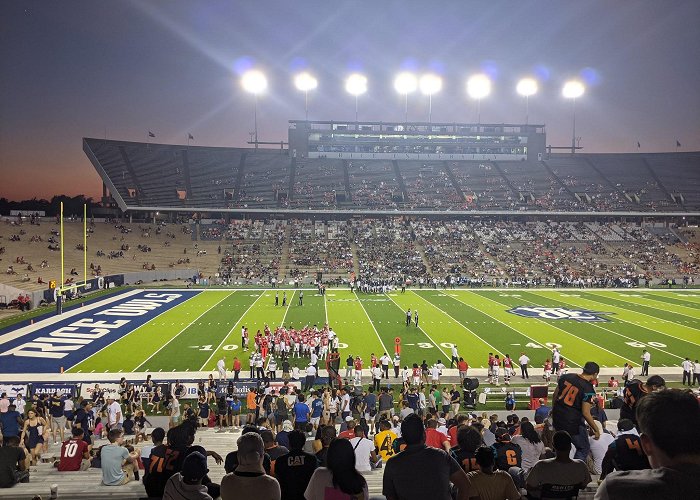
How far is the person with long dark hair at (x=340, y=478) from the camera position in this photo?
11.7 ft

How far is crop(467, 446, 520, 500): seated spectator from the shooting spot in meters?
3.89

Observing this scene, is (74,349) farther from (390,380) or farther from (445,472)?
(445,472)

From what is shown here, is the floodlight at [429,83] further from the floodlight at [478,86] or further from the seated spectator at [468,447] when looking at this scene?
the seated spectator at [468,447]

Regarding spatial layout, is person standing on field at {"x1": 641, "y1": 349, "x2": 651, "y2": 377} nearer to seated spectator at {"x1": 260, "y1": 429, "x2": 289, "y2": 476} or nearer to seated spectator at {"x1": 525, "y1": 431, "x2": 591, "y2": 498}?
seated spectator at {"x1": 525, "y1": 431, "x2": 591, "y2": 498}

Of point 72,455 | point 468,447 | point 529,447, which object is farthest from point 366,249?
point 468,447

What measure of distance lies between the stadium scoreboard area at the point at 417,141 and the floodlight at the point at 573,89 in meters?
13.0

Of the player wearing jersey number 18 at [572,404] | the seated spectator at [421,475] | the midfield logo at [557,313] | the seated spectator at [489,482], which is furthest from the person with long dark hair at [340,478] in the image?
the midfield logo at [557,313]

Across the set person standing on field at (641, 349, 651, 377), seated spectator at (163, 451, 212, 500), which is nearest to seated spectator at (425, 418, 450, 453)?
seated spectator at (163, 451, 212, 500)

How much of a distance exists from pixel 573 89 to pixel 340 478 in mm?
75866

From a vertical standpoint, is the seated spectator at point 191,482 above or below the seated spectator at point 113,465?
above

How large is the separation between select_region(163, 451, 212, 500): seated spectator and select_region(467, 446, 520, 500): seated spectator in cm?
194

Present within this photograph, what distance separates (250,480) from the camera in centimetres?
357

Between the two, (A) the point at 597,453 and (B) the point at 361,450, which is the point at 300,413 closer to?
(B) the point at 361,450

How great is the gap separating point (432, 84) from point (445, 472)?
70847 millimetres
